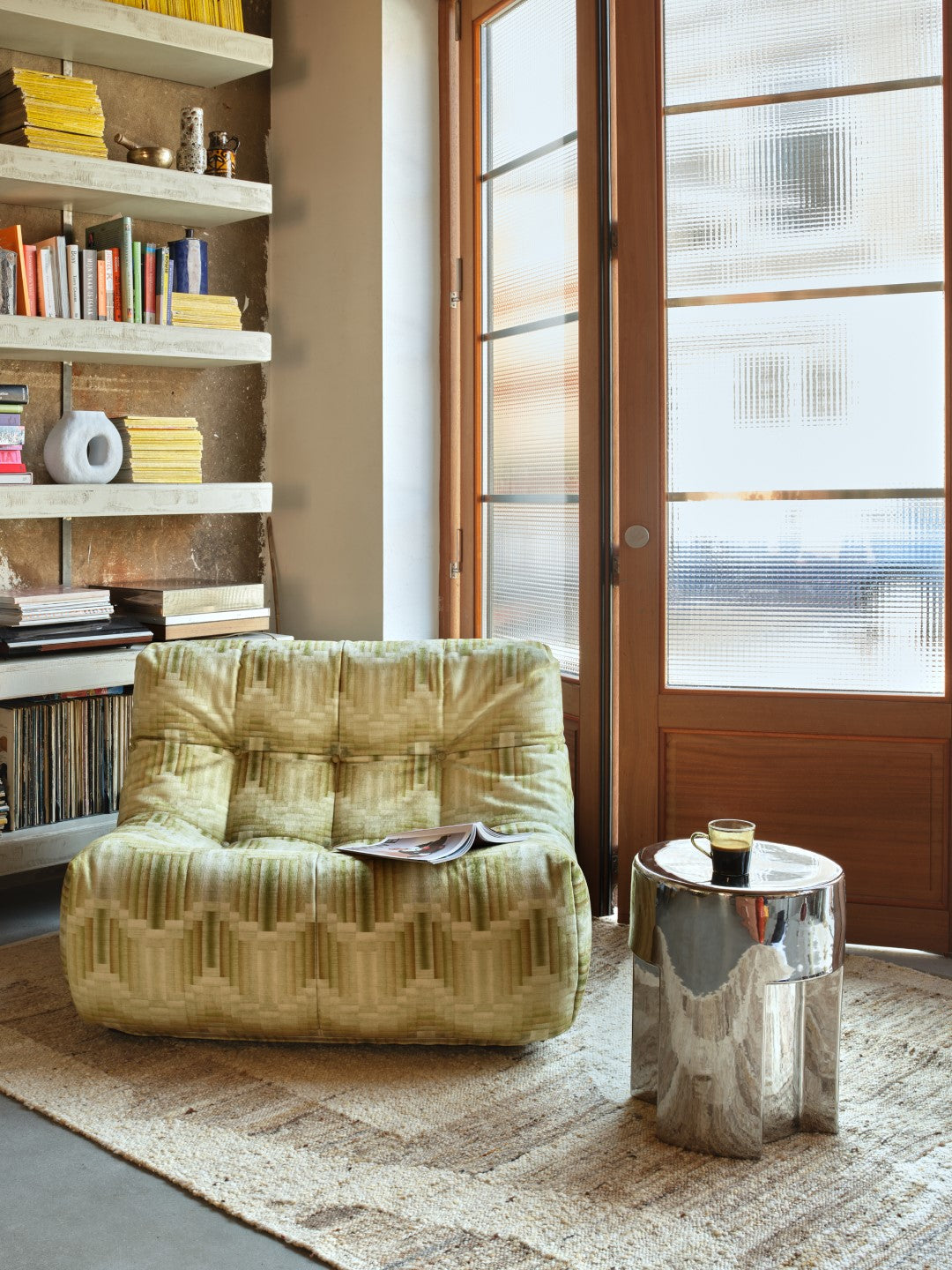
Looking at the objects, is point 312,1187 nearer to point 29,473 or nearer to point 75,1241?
point 75,1241

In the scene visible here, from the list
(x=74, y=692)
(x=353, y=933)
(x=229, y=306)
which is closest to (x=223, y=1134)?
(x=353, y=933)

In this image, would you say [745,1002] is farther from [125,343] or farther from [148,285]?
[148,285]

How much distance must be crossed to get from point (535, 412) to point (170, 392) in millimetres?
1159

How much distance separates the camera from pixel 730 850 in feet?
7.02

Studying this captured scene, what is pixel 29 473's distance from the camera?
3.31m

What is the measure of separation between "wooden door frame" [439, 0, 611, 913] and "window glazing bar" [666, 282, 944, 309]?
0.75 feet

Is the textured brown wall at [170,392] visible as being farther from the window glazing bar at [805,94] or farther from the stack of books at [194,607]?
the window glazing bar at [805,94]

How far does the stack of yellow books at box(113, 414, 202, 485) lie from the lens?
3.50m

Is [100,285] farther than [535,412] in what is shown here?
No

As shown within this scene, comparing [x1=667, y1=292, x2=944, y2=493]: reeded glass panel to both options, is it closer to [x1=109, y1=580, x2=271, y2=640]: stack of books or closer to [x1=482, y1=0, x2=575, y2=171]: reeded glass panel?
[x1=482, y1=0, x2=575, y2=171]: reeded glass panel

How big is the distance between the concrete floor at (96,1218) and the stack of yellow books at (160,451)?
181 cm

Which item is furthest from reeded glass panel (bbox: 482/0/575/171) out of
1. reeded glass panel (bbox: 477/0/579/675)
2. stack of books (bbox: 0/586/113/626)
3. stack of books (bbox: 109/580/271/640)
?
stack of books (bbox: 0/586/113/626)

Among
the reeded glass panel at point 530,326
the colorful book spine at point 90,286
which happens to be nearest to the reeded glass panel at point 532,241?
the reeded glass panel at point 530,326

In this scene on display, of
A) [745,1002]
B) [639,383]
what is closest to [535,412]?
[639,383]
